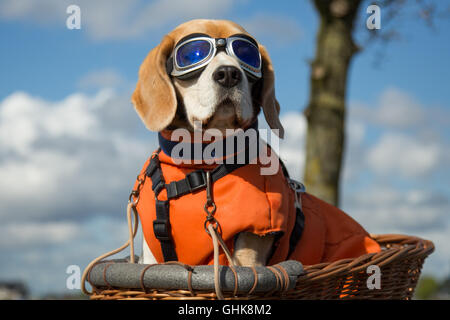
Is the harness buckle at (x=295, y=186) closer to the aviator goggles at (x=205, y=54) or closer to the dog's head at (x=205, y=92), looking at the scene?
the dog's head at (x=205, y=92)

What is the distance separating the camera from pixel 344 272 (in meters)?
2.70

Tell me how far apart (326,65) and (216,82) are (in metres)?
4.28

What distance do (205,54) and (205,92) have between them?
0.23 m

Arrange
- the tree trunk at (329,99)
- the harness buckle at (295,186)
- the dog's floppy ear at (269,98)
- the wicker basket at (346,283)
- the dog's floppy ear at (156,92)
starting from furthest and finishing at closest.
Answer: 1. the tree trunk at (329,99)
2. the harness buckle at (295,186)
3. the dog's floppy ear at (269,98)
4. the dog's floppy ear at (156,92)
5. the wicker basket at (346,283)

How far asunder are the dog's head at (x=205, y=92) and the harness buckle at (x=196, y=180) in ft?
0.84

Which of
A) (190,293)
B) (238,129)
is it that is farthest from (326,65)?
(190,293)

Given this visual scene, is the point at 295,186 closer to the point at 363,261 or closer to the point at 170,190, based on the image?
the point at 363,261

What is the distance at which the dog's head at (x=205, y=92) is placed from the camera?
2.68 metres

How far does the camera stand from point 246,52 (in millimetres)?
2867

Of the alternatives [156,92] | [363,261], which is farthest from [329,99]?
[156,92]

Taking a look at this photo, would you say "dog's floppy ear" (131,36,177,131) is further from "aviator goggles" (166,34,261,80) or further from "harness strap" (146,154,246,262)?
"harness strap" (146,154,246,262)

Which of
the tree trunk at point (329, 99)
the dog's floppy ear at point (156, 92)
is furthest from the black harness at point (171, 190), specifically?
the tree trunk at point (329, 99)
